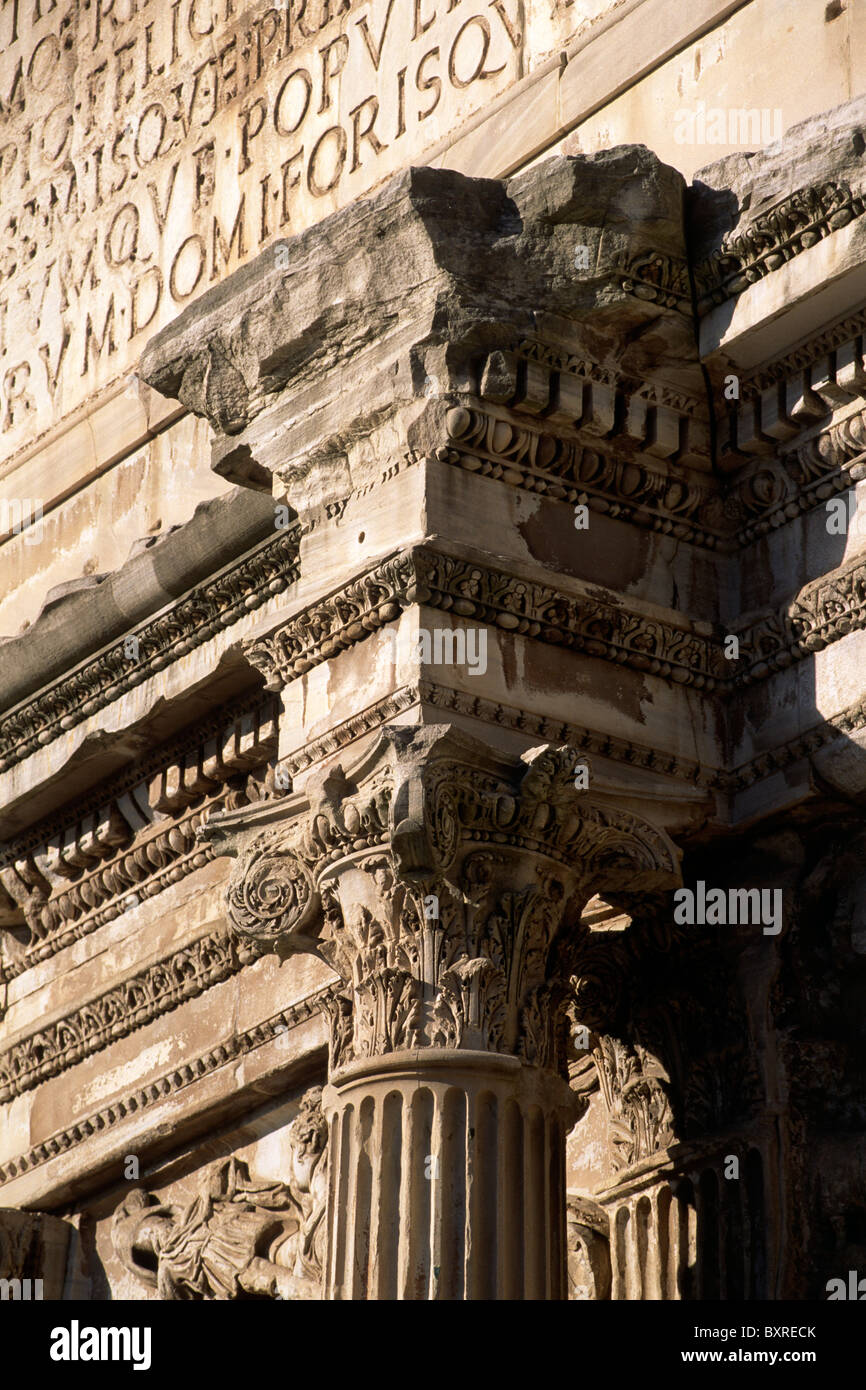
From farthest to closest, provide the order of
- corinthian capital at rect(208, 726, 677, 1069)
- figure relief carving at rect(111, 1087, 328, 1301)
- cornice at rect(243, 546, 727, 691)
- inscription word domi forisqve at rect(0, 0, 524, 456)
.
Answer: inscription word domi forisqve at rect(0, 0, 524, 456), figure relief carving at rect(111, 1087, 328, 1301), cornice at rect(243, 546, 727, 691), corinthian capital at rect(208, 726, 677, 1069)

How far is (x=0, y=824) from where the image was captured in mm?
10594

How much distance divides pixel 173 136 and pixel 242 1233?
473cm

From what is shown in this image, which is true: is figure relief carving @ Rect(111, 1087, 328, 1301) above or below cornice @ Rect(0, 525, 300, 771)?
below

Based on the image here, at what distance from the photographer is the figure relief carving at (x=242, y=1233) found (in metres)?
8.98

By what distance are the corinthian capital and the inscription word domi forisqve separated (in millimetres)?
3229

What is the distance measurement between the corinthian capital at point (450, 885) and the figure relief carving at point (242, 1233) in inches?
75.4

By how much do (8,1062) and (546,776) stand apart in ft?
14.5

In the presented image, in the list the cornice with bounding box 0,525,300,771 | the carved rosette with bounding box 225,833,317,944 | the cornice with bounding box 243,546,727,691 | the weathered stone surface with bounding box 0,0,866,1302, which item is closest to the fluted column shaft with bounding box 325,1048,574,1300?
the weathered stone surface with bounding box 0,0,866,1302

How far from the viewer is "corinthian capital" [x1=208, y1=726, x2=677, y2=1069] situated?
6.93 metres

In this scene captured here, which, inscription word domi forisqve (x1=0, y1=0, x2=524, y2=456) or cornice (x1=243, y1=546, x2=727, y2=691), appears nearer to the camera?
cornice (x1=243, y1=546, x2=727, y2=691)

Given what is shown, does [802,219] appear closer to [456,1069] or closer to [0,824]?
[456,1069]

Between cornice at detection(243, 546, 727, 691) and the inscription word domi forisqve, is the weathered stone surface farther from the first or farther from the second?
the inscription word domi forisqve

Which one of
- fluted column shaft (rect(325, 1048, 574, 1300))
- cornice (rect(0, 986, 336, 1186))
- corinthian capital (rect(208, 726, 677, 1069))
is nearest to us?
fluted column shaft (rect(325, 1048, 574, 1300))
